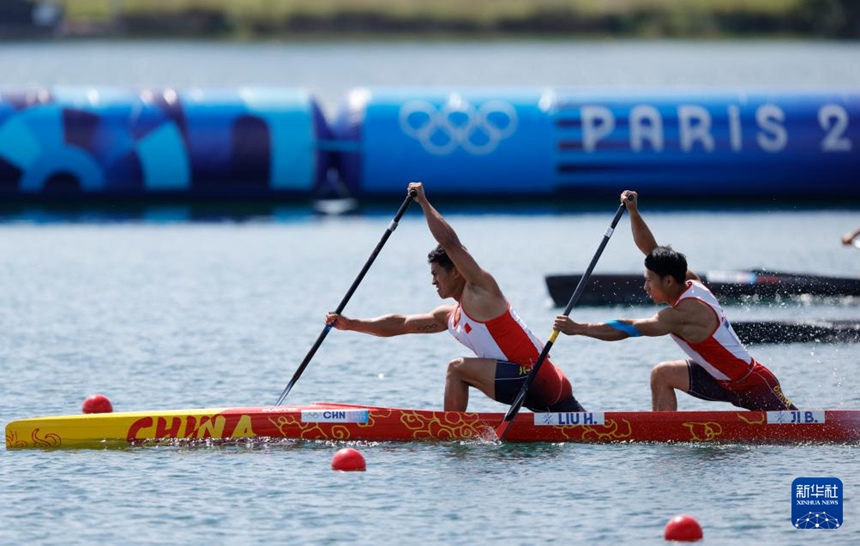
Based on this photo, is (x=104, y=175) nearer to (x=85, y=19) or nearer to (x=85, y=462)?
(x=85, y=462)

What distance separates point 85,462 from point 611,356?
6744 millimetres

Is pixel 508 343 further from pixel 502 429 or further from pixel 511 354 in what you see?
pixel 502 429

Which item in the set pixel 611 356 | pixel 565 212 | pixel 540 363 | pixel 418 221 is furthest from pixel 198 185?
pixel 540 363

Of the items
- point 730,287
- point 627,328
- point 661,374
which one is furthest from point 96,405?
point 730,287

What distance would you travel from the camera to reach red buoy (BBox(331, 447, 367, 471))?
12.7m

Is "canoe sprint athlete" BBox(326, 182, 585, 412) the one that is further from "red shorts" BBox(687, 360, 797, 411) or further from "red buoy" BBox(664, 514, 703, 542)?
"red buoy" BBox(664, 514, 703, 542)

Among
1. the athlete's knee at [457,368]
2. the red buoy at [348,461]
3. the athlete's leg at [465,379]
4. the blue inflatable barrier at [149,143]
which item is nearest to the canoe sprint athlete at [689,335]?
the athlete's leg at [465,379]

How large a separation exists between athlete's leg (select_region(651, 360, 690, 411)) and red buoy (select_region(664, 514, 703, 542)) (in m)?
2.77

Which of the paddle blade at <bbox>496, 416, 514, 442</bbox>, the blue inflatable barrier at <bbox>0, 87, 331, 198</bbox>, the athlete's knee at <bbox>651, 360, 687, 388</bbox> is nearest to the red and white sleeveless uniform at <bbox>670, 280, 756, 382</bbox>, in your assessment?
the athlete's knee at <bbox>651, 360, 687, 388</bbox>

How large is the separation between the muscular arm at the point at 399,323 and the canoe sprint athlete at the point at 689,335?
4.40 ft

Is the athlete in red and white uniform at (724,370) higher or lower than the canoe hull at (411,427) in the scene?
higher

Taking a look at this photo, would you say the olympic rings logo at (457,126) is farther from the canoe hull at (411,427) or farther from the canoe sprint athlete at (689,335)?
the canoe hull at (411,427)

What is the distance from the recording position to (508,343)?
1346 cm

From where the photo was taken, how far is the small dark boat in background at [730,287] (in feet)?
66.7
